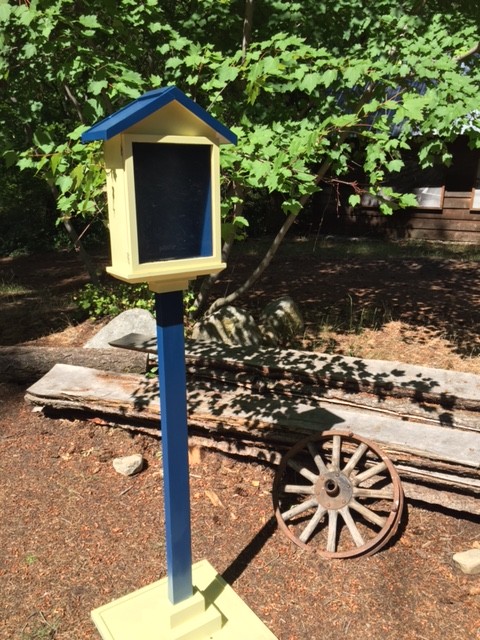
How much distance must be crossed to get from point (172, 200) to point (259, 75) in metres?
2.08

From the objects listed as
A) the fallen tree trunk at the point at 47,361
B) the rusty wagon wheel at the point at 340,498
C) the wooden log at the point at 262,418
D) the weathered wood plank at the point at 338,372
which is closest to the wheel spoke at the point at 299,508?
the rusty wagon wheel at the point at 340,498

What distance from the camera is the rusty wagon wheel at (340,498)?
3355 mm

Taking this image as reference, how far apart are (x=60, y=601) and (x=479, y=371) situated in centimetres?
Result: 445

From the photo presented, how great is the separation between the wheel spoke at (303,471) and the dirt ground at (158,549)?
32 centimetres

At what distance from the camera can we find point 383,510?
362 cm

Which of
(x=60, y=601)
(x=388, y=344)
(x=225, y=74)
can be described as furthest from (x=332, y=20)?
(x=60, y=601)

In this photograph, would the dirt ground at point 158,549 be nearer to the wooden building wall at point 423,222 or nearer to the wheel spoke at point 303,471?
the wheel spoke at point 303,471

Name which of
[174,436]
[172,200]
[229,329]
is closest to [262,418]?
[174,436]

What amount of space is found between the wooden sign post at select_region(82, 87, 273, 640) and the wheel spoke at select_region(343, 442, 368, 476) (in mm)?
1164

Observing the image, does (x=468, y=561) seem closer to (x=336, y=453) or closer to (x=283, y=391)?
(x=336, y=453)

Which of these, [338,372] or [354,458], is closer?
[354,458]

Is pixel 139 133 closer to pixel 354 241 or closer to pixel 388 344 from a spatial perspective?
pixel 388 344

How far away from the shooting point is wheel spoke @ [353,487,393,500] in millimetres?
3457

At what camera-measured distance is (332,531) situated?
11.0ft
